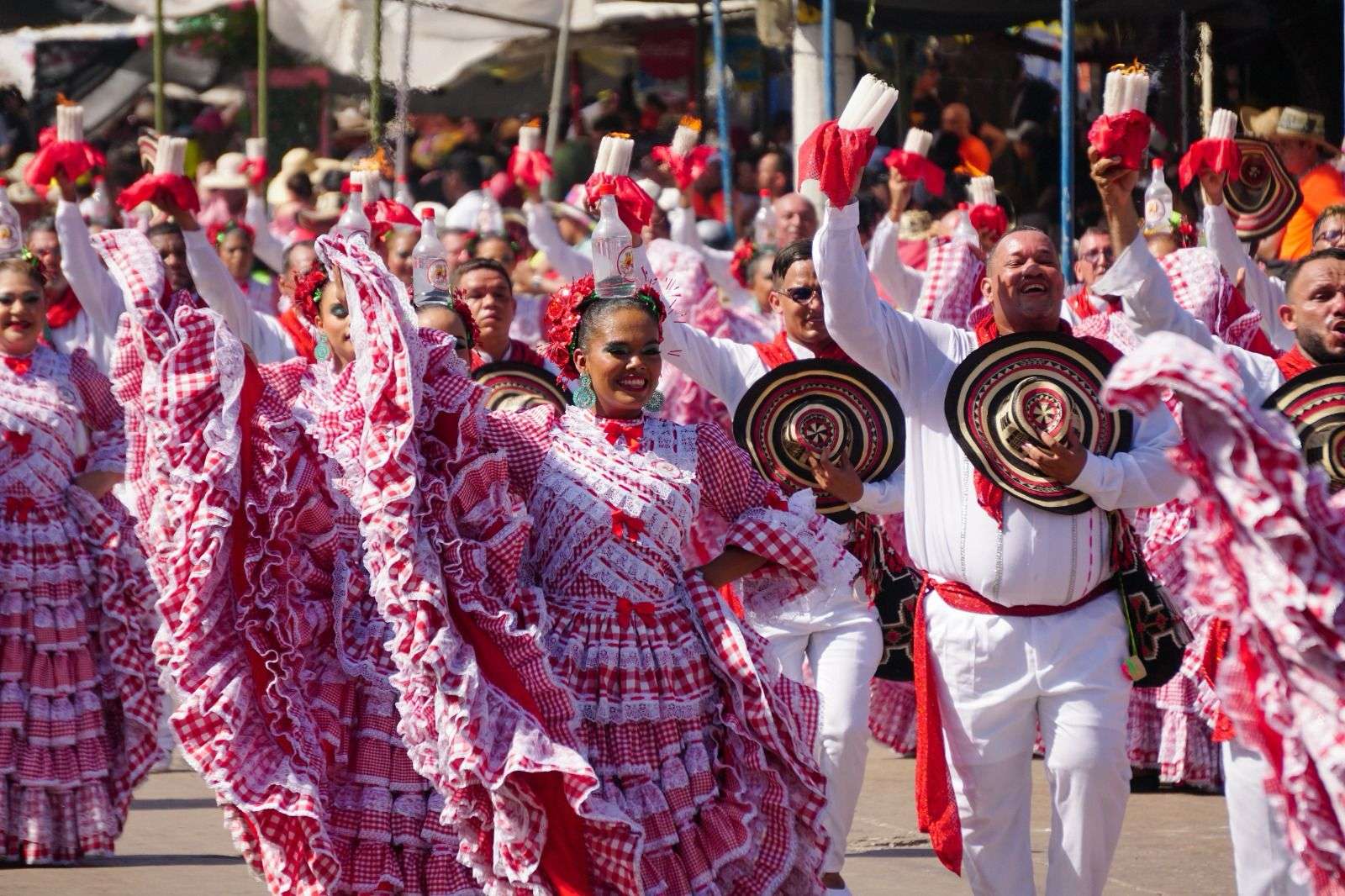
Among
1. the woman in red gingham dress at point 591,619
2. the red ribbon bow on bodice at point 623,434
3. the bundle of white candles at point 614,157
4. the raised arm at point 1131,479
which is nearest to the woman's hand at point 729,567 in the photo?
the woman in red gingham dress at point 591,619

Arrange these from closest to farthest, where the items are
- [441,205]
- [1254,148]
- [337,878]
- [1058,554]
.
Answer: [337,878], [1058,554], [1254,148], [441,205]

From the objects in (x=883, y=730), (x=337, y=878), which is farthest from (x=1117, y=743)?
(x=883, y=730)

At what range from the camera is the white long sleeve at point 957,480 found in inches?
246

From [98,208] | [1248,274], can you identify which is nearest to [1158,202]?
[1248,274]

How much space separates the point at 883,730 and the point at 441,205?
7013mm

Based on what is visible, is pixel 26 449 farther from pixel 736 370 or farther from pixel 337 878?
pixel 337 878

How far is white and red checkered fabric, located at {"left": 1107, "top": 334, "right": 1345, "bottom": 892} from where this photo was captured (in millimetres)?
4270

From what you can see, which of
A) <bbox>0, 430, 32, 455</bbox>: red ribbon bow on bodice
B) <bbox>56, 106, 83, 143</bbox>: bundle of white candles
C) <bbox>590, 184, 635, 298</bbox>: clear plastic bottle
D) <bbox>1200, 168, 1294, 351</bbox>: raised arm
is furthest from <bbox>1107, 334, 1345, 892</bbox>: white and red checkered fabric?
<bbox>56, 106, 83, 143</bbox>: bundle of white candles

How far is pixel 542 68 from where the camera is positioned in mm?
17047

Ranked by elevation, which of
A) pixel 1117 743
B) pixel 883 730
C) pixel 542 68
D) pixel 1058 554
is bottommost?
pixel 883 730

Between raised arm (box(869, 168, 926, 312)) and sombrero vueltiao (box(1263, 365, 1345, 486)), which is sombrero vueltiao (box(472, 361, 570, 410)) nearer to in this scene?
raised arm (box(869, 168, 926, 312))

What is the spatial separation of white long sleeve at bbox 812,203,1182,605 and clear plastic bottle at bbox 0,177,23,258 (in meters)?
3.74

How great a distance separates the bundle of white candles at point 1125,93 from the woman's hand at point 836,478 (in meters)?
1.32

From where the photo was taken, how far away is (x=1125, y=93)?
627 cm
